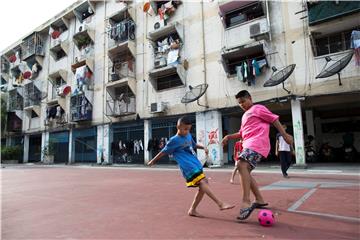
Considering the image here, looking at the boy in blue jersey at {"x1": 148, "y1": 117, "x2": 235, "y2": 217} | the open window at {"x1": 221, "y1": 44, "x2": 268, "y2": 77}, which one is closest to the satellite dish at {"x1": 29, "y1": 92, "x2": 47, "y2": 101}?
the open window at {"x1": 221, "y1": 44, "x2": 268, "y2": 77}

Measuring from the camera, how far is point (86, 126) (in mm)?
24875

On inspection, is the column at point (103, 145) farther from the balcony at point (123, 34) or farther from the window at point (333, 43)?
the window at point (333, 43)

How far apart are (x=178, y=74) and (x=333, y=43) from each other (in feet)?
28.6

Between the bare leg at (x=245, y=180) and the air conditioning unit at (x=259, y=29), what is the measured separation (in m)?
12.3

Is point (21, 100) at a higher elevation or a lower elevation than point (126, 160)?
higher

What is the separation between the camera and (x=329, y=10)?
1296 centimetres

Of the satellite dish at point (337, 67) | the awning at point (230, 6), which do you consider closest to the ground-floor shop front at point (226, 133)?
the satellite dish at point (337, 67)

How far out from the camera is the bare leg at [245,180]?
4031 mm

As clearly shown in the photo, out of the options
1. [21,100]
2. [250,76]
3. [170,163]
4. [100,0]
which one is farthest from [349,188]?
[21,100]

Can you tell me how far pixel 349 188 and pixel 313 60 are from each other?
28.6ft

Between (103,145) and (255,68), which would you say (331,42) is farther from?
(103,145)

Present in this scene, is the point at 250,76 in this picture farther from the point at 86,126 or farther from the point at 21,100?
the point at 21,100

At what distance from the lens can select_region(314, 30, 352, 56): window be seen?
44.7 ft

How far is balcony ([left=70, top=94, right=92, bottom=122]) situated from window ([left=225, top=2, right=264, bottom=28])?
13.4 m
